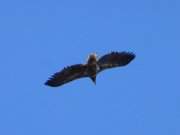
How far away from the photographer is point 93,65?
85750mm

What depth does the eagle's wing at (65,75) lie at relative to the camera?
8550cm

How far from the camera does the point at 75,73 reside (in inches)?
3396

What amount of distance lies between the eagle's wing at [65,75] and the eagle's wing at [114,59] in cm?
87

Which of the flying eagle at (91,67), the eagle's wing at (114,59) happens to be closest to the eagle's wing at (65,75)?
the flying eagle at (91,67)

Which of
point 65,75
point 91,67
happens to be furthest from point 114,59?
point 65,75

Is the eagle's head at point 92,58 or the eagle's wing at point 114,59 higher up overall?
the eagle's wing at point 114,59

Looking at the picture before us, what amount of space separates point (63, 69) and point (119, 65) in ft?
9.04

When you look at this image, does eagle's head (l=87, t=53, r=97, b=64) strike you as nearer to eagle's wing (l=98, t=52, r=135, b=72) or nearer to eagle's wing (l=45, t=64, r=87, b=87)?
eagle's wing (l=98, t=52, r=135, b=72)

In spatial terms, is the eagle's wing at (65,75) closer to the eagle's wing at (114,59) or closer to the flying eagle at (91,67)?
the flying eagle at (91,67)

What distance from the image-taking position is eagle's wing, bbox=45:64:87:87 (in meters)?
85.5

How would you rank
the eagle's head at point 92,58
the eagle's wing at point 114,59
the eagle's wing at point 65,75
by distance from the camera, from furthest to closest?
the eagle's wing at point 114,59 → the eagle's wing at point 65,75 → the eagle's head at point 92,58

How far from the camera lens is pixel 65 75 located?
8600 cm

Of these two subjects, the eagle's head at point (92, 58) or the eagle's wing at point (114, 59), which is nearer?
the eagle's head at point (92, 58)

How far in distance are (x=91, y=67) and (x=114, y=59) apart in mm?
1120
